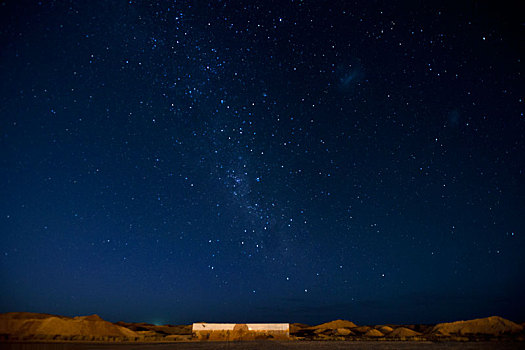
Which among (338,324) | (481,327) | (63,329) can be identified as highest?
Result: (63,329)

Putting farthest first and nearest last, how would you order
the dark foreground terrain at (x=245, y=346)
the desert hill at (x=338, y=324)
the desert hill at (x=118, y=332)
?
the desert hill at (x=338, y=324) < the desert hill at (x=118, y=332) < the dark foreground terrain at (x=245, y=346)

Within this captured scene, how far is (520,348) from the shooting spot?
24062mm

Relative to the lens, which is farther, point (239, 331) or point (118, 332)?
point (118, 332)

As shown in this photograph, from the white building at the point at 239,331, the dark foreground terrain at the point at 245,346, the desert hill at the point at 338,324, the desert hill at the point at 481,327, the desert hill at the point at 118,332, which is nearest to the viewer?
the dark foreground terrain at the point at 245,346

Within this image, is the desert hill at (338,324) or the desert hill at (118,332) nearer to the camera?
the desert hill at (118,332)

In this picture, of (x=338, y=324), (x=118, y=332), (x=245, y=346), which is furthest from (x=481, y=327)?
(x=118, y=332)

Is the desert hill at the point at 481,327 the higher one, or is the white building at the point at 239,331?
the white building at the point at 239,331

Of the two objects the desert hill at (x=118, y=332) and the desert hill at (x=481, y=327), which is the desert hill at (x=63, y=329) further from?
the desert hill at (x=481, y=327)

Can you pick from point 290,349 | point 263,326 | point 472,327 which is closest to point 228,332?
A: point 263,326

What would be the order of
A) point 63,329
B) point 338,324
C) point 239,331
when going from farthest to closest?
point 338,324 < point 239,331 < point 63,329

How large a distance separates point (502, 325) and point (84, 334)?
5068 cm

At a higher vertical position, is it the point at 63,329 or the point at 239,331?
the point at 63,329

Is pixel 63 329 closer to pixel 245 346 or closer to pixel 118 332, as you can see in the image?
pixel 118 332

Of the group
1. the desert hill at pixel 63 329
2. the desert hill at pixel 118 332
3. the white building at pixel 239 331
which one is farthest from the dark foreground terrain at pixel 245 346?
the white building at pixel 239 331
